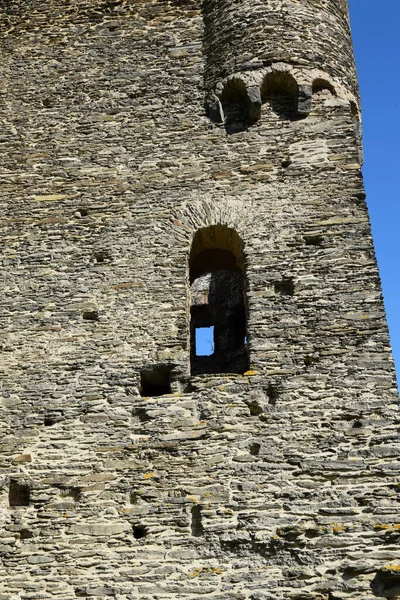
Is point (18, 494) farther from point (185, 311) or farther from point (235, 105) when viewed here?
point (235, 105)

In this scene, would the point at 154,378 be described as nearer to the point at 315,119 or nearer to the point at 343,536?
the point at 343,536

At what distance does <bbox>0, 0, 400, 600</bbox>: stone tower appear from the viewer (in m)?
5.82

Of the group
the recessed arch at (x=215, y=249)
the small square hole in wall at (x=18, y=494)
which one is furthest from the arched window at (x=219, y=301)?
the small square hole in wall at (x=18, y=494)

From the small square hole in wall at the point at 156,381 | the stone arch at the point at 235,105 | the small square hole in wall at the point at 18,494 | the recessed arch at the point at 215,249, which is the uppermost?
the stone arch at the point at 235,105

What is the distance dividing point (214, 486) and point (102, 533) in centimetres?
104

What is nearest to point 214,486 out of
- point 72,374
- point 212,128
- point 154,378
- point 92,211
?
point 154,378

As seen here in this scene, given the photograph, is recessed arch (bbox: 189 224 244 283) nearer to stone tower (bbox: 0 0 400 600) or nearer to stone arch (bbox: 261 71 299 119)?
stone tower (bbox: 0 0 400 600)

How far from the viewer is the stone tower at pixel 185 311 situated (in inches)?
229

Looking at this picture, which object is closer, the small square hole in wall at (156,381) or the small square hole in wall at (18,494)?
the small square hole in wall at (18,494)

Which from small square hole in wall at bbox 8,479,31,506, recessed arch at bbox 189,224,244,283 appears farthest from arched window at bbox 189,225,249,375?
small square hole in wall at bbox 8,479,31,506

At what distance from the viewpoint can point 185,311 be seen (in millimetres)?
6996

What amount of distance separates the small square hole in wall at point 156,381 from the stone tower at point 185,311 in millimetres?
19

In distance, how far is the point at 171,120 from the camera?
811 cm

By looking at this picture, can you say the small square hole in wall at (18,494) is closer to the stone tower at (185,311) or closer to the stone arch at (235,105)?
the stone tower at (185,311)
